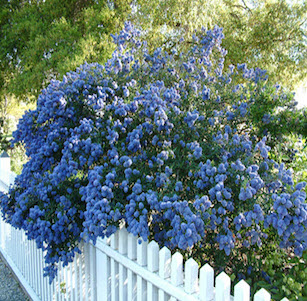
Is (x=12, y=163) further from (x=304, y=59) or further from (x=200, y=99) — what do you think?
(x=304, y=59)

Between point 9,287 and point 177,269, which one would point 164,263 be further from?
point 9,287

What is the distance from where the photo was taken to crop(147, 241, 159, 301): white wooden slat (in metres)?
2.14

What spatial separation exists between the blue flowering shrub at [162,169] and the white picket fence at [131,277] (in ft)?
0.47

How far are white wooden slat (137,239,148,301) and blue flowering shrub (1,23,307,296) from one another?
10cm

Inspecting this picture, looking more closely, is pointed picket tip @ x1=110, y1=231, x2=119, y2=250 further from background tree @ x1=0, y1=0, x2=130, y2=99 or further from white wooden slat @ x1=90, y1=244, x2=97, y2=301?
background tree @ x1=0, y1=0, x2=130, y2=99

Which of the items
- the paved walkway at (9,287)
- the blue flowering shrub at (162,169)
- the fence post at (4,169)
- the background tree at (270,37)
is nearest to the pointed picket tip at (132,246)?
the blue flowering shrub at (162,169)

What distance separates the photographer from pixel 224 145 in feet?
8.36

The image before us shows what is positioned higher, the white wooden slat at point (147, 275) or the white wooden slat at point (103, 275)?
the white wooden slat at point (147, 275)

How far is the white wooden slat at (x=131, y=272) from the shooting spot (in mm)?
2334

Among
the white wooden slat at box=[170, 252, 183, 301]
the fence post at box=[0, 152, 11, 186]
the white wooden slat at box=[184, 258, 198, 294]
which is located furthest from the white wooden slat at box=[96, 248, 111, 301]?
the fence post at box=[0, 152, 11, 186]

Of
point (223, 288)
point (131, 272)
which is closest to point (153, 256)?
point (131, 272)

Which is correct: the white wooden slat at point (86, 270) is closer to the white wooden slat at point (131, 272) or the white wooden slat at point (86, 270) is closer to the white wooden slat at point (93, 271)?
the white wooden slat at point (93, 271)

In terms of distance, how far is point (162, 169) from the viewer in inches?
103

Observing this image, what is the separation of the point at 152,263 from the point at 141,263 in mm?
129
